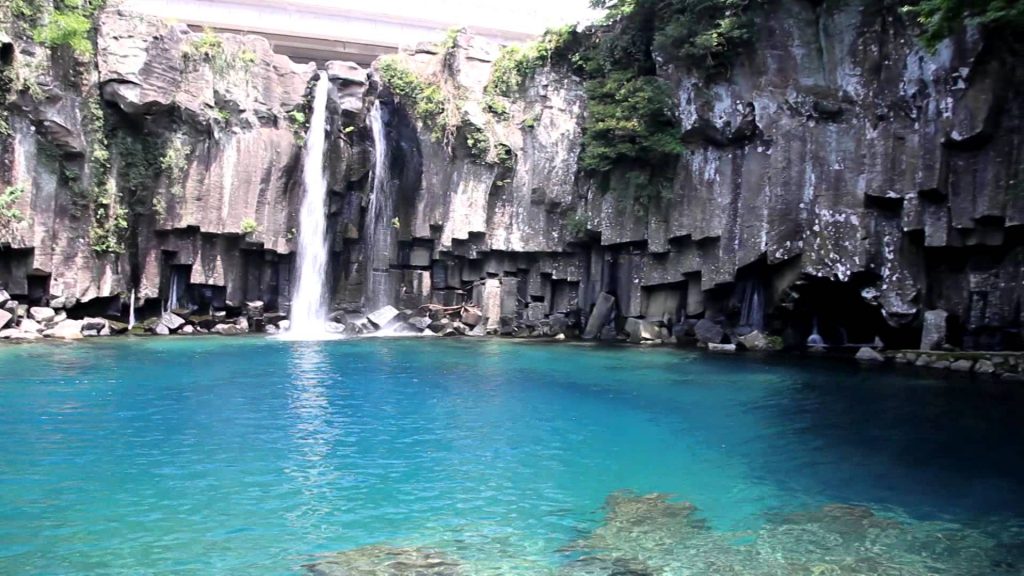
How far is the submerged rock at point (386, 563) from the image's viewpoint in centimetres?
667

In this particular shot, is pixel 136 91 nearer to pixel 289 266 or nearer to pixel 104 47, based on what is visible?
pixel 104 47

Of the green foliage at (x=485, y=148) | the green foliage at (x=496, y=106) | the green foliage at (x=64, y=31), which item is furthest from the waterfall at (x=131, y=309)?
the green foliage at (x=496, y=106)

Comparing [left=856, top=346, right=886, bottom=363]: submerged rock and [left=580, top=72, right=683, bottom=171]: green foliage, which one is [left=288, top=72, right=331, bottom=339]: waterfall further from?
[left=856, top=346, right=886, bottom=363]: submerged rock

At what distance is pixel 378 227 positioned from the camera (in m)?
30.4

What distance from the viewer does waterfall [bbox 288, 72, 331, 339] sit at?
29.3m

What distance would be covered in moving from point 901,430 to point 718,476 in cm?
441

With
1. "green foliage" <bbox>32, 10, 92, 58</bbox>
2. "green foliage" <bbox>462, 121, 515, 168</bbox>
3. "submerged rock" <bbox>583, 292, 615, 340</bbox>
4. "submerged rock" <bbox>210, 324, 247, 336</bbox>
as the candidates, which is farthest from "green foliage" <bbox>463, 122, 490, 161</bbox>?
"green foliage" <bbox>32, 10, 92, 58</bbox>

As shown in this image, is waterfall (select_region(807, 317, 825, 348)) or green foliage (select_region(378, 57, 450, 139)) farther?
green foliage (select_region(378, 57, 450, 139))

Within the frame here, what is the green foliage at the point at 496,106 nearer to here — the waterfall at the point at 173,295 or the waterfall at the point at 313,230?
the waterfall at the point at 313,230

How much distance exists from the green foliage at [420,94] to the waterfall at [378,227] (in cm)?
144

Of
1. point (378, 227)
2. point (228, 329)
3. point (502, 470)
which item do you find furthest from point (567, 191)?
point (502, 470)

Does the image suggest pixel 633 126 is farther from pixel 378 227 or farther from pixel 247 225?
pixel 247 225

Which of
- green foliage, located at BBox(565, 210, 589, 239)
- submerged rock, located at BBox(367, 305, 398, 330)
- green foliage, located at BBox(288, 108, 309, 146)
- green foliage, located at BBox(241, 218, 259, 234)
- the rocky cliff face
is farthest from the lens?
green foliage, located at BBox(288, 108, 309, 146)

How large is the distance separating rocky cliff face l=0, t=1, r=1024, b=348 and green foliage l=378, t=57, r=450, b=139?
428 millimetres
